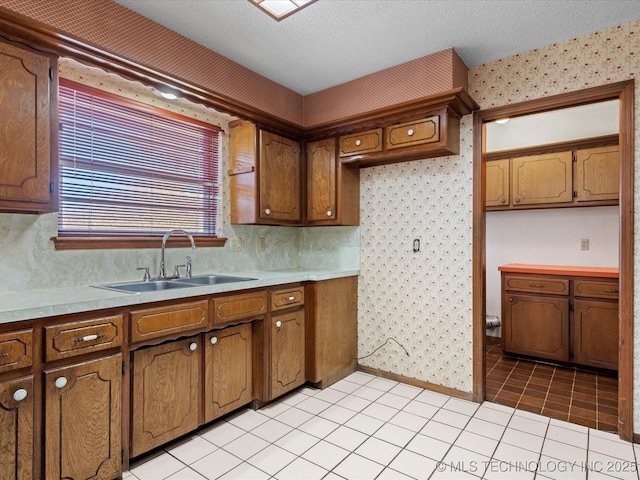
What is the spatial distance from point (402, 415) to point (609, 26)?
9.29ft

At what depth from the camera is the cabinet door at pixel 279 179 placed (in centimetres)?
298

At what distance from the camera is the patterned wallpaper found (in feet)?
7.73

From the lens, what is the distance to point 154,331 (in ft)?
6.29

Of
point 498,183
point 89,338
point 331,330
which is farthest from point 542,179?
point 89,338

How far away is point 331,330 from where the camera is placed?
3.06 metres

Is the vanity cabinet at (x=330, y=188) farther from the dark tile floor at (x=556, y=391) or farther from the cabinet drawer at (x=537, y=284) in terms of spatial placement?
the dark tile floor at (x=556, y=391)

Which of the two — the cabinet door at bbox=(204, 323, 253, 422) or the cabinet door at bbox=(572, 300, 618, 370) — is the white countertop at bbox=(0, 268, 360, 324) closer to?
the cabinet door at bbox=(204, 323, 253, 422)

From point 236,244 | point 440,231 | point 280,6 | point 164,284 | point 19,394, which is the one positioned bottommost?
point 19,394

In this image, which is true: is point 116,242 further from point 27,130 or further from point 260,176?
point 260,176

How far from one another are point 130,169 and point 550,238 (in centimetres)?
414

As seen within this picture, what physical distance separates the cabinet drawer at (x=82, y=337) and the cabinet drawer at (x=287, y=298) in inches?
42.1

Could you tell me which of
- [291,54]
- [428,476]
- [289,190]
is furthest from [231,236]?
[428,476]

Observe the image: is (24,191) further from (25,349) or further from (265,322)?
(265,322)

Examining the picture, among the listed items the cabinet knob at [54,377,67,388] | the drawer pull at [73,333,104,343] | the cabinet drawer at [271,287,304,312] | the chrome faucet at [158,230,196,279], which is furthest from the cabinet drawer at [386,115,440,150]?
the cabinet knob at [54,377,67,388]
